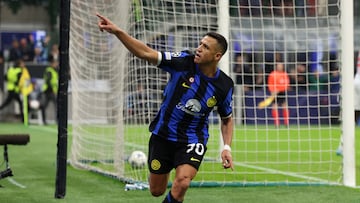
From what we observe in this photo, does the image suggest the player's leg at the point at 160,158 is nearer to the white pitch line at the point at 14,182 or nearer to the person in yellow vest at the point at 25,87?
the white pitch line at the point at 14,182

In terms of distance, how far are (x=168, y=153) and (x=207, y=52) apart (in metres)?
0.98

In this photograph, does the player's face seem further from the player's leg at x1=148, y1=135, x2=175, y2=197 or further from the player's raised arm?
the player's leg at x1=148, y1=135, x2=175, y2=197

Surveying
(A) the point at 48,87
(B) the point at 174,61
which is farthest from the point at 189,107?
(A) the point at 48,87

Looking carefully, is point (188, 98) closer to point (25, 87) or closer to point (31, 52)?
point (25, 87)

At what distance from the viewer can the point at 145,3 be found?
1072cm

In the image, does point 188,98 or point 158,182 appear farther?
point 158,182

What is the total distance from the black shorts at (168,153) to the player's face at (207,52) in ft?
2.40

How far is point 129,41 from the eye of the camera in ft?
21.6

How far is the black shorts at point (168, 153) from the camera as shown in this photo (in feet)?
23.8

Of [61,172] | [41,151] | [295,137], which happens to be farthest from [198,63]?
[41,151]

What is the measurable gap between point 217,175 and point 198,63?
4648 millimetres

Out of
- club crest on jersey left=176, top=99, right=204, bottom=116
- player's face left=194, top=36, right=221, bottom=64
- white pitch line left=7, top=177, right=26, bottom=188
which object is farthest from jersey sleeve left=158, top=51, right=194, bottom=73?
white pitch line left=7, top=177, right=26, bottom=188

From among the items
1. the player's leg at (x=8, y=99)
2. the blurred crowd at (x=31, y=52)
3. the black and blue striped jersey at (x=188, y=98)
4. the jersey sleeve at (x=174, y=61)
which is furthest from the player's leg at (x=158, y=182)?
the blurred crowd at (x=31, y=52)

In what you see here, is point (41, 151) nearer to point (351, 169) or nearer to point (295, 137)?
point (295, 137)
